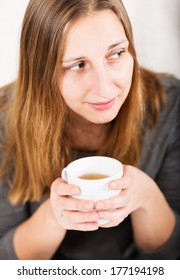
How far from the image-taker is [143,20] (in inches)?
20.2

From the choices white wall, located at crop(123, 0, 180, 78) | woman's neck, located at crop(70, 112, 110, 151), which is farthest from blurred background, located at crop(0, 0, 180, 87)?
woman's neck, located at crop(70, 112, 110, 151)

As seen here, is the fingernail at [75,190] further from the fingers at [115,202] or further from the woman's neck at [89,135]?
the woman's neck at [89,135]

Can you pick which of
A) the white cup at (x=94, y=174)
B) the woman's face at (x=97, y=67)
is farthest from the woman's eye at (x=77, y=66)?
the white cup at (x=94, y=174)

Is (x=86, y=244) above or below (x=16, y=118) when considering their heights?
below

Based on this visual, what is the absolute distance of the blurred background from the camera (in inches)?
19.6

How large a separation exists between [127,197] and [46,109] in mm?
144

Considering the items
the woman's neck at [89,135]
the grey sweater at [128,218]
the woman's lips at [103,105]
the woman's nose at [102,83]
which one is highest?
the woman's nose at [102,83]

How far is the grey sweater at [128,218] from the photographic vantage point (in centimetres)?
58

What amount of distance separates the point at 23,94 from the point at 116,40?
13 cm

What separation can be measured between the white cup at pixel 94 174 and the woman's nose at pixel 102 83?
78mm

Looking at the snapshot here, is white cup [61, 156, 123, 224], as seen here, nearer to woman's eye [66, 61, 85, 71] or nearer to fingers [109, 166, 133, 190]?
fingers [109, 166, 133, 190]

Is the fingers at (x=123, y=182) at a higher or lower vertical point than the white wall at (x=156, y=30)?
lower
